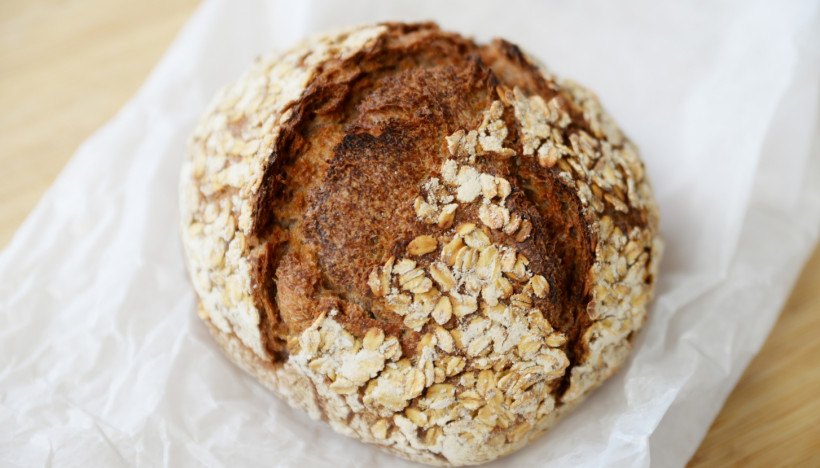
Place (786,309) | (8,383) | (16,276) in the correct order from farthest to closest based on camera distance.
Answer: (786,309) → (16,276) → (8,383)

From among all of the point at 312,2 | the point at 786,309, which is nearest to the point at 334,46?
the point at 312,2

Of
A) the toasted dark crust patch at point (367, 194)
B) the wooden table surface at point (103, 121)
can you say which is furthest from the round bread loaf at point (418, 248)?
the wooden table surface at point (103, 121)

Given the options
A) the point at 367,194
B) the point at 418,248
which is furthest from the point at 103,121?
the point at 418,248

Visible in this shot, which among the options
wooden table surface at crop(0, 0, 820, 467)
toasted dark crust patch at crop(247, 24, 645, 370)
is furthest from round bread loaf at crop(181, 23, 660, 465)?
wooden table surface at crop(0, 0, 820, 467)

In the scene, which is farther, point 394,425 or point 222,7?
point 222,7

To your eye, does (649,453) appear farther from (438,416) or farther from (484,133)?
(484,133)

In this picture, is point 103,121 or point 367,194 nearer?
point 367,194

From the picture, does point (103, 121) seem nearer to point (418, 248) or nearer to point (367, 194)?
point (367, 194)
